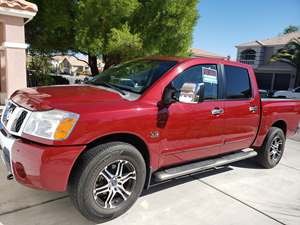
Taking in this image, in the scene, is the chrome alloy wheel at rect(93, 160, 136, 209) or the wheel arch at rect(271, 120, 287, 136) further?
the wheel arch at rect(271, 120, 287, 136)

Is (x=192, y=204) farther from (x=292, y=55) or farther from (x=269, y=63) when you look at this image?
(x=269, y=63)

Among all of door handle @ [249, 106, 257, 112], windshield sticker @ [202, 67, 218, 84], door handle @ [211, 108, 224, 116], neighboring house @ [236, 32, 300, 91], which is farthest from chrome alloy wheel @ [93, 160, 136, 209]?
neighboring house @ [236, 32, 300, 91]

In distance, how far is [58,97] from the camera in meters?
3.23

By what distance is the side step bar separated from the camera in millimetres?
3680

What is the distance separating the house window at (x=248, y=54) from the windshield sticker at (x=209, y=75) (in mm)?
32572

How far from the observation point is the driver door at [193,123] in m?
3.62

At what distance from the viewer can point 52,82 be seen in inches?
512

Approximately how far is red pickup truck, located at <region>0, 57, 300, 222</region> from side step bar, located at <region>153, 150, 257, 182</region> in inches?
0.5

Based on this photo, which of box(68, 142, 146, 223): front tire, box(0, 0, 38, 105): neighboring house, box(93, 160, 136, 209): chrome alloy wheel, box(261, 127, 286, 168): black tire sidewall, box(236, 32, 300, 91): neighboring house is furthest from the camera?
box(236, 32, 300, 91): neighboring house

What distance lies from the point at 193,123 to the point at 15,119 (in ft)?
6.98

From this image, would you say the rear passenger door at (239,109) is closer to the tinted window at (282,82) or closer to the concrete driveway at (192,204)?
the concrete driveway at (192,204)

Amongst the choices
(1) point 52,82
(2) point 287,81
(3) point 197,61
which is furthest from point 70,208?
(2) point 287,81

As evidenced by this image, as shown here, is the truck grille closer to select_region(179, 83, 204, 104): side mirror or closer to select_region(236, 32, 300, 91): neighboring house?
select_region(179, 83, 204, 104): side mirror

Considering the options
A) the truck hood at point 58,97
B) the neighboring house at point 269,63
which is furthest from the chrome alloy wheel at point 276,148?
the neighboring house at point 269,63
